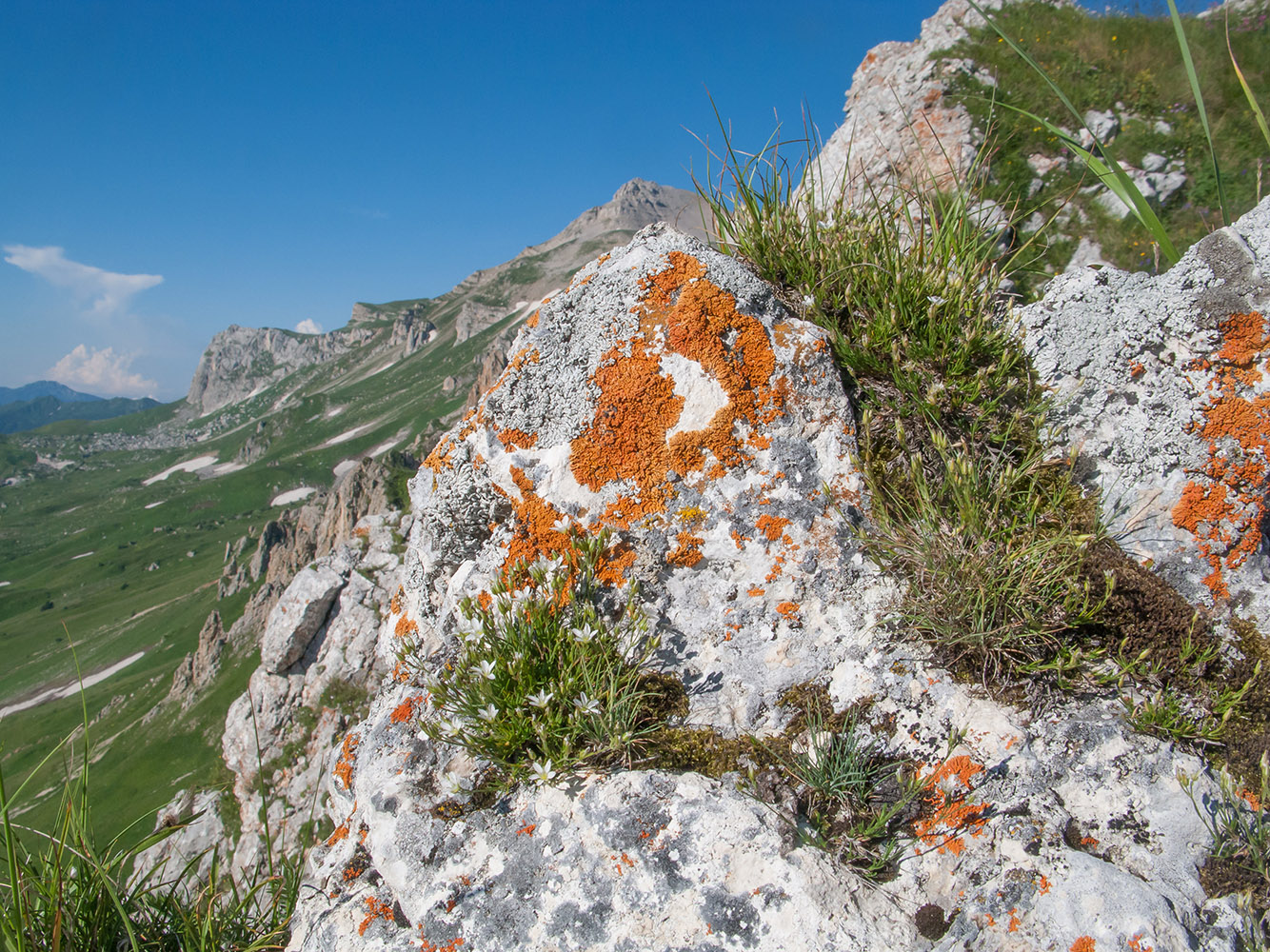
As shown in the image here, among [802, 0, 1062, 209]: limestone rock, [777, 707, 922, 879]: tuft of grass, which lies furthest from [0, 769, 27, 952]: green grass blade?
[802, 0, 1062, 209]: limestone rock

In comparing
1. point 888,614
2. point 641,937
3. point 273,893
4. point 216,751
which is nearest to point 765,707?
point 888,614

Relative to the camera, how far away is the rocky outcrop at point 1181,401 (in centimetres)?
356

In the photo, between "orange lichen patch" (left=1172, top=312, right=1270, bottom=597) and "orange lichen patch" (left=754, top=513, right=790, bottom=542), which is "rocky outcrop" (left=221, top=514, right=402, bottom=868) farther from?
"orange lichen patch" (left=1172, top=312, right=1270, bottom=597)

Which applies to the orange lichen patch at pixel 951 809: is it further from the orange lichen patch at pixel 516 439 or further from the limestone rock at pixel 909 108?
the limestone rock at pixel 909 108

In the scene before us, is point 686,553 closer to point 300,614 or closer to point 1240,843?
point 1240,843

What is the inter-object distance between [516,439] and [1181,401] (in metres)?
4.13

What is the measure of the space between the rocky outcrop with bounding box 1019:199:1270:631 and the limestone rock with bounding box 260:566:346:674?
96.4 feet

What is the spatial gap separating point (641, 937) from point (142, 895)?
2.86 metres

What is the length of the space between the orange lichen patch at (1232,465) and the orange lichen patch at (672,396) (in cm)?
241

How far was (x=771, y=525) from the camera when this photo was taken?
4070 mm

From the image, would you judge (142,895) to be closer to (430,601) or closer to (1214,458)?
(430,601)

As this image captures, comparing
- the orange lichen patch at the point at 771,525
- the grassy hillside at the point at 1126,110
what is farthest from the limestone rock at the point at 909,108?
the orange lichen patch at the point at 771,525

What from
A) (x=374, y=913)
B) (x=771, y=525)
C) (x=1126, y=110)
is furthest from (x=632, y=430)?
(x=1126, y=110)

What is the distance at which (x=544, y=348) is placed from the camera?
15.0ft
